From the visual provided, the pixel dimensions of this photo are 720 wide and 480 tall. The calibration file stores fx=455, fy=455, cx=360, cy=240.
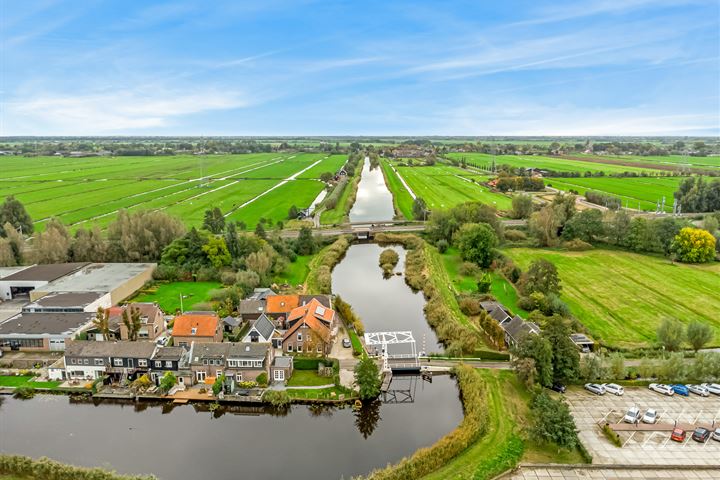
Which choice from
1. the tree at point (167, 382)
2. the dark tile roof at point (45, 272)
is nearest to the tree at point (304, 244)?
the dark tile roof at point (45, 272)

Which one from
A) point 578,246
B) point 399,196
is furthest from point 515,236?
point 399,196

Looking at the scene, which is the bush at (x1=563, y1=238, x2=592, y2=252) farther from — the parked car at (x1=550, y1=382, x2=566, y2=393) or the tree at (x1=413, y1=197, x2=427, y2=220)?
the parked car at (x1=550, y1=382, x2=566, y2=393)

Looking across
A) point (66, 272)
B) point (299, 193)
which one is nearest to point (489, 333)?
point (66, 272)

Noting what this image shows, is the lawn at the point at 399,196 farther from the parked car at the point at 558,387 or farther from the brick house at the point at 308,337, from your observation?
the parked car at the point at 558,387

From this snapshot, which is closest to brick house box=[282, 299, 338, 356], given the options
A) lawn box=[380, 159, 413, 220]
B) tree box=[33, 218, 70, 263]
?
tree box=[33, 218, 70, 263]

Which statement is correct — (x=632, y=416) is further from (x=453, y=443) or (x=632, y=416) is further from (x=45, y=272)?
(x=45, y=272)
